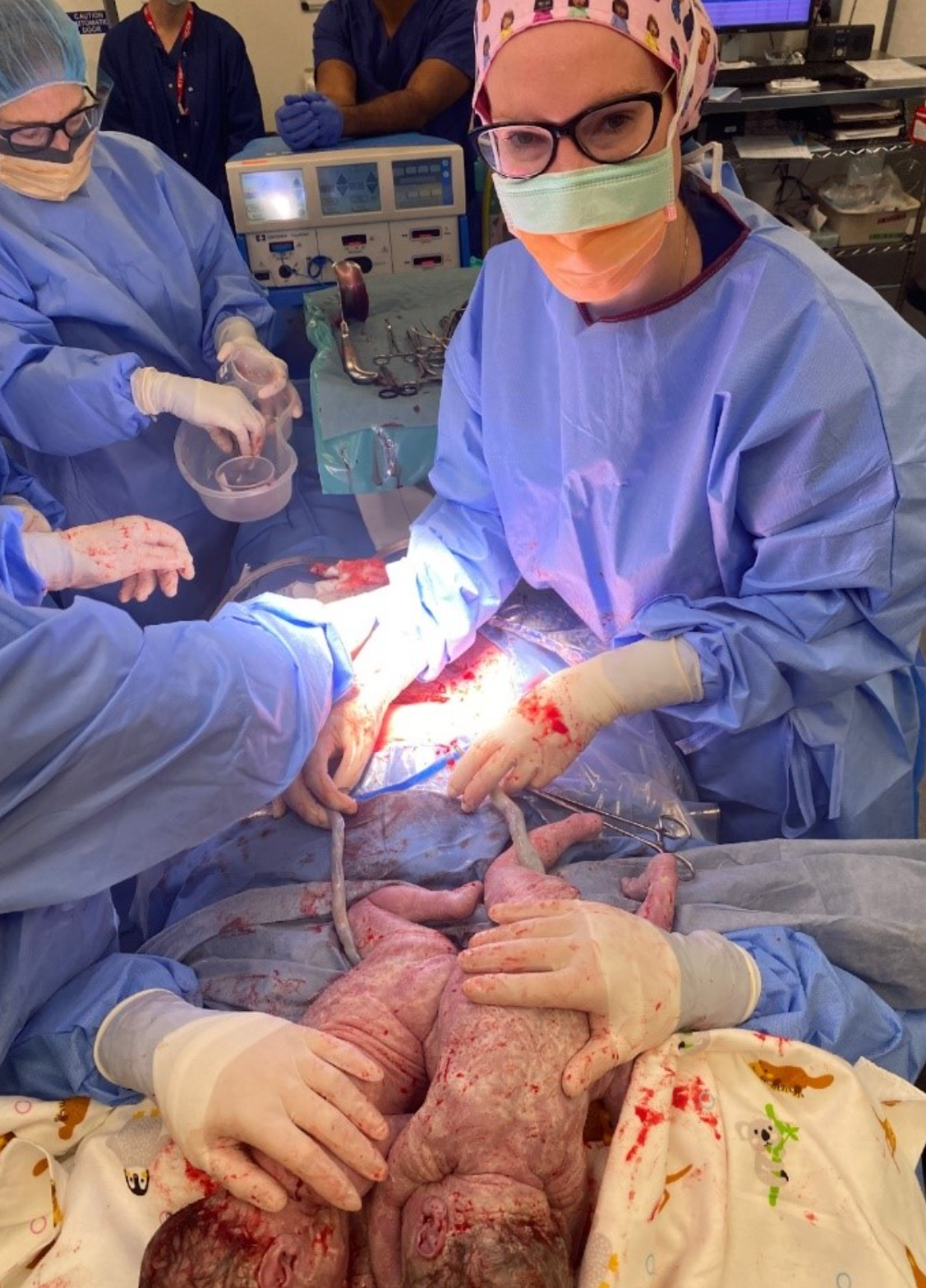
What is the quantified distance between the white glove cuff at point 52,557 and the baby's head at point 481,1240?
49.2 inches

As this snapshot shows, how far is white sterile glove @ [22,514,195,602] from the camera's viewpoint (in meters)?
1.77

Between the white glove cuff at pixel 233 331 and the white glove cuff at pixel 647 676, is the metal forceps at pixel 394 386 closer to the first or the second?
the white glove cuff at pixel 233 331

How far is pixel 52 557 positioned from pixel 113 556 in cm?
12

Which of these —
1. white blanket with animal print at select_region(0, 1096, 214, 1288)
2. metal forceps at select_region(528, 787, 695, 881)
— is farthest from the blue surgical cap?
white blanket with animal print at select_region(0, 1096, 214, 1288)

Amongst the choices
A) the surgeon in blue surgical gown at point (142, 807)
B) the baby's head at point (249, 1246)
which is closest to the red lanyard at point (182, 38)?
the surgeon in blue surgical gown at point (142, 807)

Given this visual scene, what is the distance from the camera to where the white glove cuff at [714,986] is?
3.81ft

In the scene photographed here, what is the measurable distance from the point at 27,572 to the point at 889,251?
154 inches

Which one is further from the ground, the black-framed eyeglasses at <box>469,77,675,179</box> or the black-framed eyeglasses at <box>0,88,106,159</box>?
the black-framed eyeglasses at <box>469,77,675,179</box>

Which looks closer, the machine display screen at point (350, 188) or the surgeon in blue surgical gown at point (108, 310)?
the surgeon in blue surgical gown at point (108, 310)

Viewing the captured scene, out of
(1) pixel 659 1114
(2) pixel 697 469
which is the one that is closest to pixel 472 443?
(2) pixel 697 469

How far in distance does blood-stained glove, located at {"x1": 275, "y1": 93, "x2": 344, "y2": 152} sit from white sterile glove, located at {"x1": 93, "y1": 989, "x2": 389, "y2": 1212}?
2.42 meters

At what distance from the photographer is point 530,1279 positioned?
945mm

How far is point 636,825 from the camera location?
1535 millimetres

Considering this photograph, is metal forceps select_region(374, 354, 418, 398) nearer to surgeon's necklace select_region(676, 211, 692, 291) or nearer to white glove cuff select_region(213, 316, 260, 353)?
white glove cuff select_region(213, 316, 260, 353)
